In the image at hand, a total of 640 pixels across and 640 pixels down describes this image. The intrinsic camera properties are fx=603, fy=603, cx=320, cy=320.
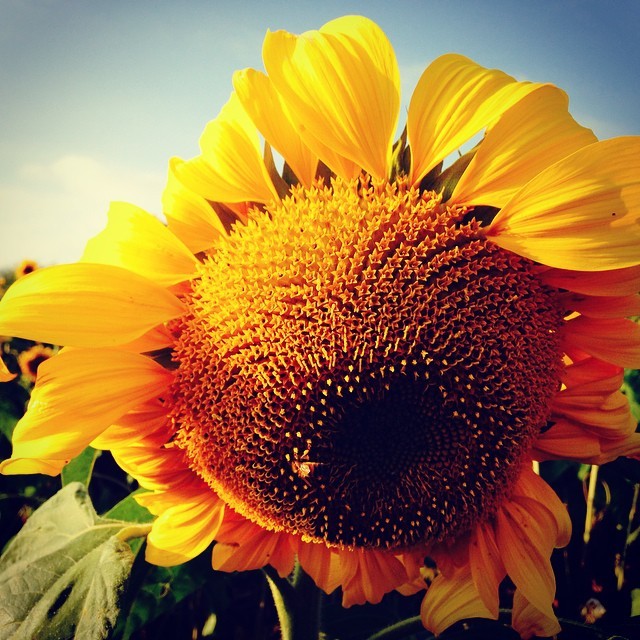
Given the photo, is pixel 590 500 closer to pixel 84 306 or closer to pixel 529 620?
pixel 529 620

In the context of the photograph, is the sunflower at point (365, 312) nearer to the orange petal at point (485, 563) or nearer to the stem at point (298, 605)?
the orange petal at point (485, 563)

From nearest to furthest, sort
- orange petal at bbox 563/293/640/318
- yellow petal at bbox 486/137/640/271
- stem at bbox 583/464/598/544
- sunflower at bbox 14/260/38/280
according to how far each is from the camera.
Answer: yellow petal at bbox 486/137/640/271 < orange petal at bbox 563/293/640/318 < stem at bbox 583/464/598/544 < sunflower at bbox 14/260/38/280

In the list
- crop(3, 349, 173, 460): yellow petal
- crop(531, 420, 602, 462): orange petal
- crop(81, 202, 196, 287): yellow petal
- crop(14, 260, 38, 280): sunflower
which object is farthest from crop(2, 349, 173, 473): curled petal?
crop(14, 260, 38, 280): sunflower

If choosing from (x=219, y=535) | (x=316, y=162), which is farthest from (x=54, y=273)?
(x=219, y=535)

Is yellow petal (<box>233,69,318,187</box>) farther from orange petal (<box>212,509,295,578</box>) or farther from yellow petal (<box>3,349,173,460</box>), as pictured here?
orange petal (<box>212,509,295,578</box>)

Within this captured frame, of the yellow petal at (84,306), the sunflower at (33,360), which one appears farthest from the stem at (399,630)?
the sunflower at (33,360)

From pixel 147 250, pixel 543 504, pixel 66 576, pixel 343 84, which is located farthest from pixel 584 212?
pixel 66 576
